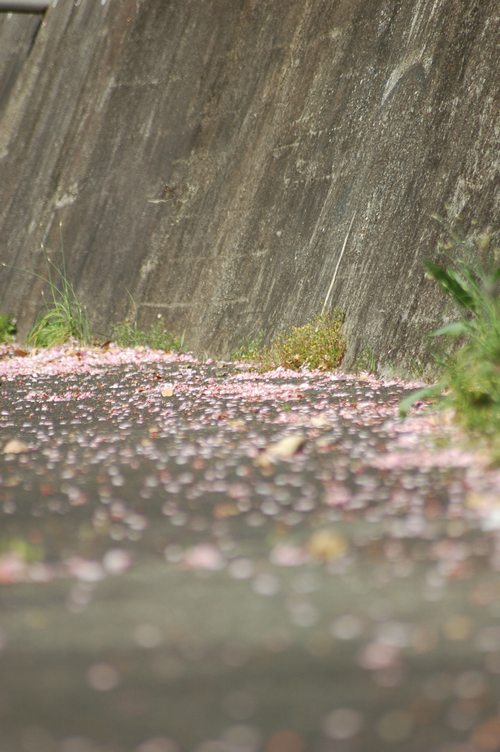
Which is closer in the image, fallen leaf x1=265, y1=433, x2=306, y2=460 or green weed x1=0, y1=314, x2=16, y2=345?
fallen leaf x1=265, y1=433, x2=306, y2=460

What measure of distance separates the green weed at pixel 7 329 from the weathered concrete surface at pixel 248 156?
235mm

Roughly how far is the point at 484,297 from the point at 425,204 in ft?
6.38

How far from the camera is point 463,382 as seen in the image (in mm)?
3475

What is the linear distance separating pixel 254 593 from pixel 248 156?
250 inches

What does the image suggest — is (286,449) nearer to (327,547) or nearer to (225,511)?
(225,511)

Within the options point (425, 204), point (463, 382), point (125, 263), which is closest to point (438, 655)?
point (463, 382)

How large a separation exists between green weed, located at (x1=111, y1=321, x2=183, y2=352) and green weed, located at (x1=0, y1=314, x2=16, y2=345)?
205cm

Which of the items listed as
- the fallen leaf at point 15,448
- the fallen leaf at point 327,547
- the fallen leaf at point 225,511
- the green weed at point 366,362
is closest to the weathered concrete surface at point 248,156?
the green weed at point 366,362

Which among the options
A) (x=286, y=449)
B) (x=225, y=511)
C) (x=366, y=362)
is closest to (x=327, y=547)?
(x=225, y=511)

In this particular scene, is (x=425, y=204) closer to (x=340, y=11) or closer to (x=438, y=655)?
(x=340, y=11)

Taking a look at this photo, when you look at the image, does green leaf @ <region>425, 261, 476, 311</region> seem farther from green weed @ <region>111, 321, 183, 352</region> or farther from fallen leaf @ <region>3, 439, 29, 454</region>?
green weed @ <region>111, 321, 183, 352</region>

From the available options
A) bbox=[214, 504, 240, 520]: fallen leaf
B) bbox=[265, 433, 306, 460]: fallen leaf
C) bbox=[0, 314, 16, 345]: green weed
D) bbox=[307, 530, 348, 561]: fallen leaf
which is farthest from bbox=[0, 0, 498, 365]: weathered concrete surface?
bbox=[307, 530, 348, 561]: fallen leaf

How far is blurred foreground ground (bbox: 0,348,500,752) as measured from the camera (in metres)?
1.42

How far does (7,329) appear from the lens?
35.6 ft
